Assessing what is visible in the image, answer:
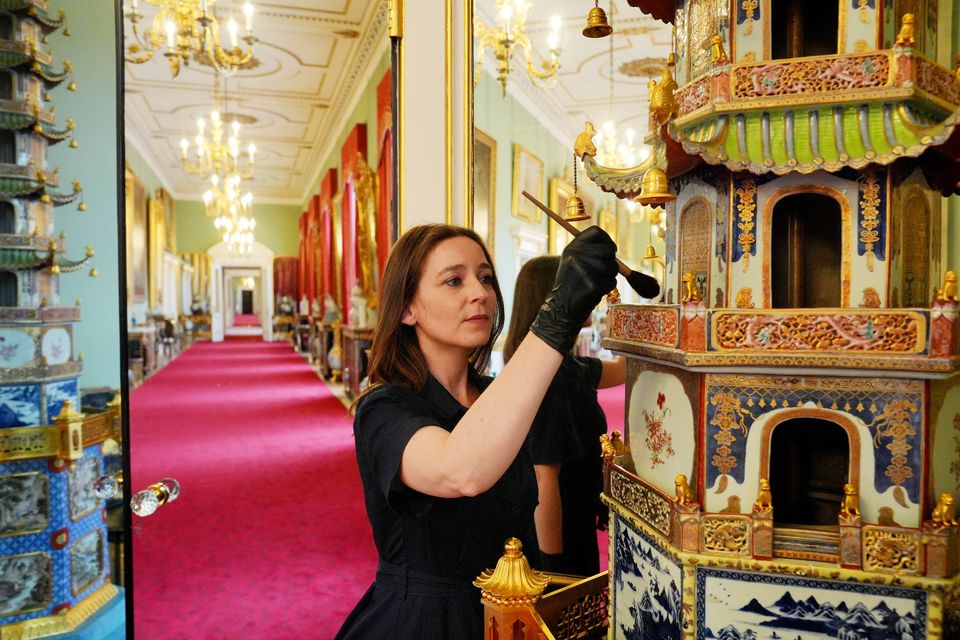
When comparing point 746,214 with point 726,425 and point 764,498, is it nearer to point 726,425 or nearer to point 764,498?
point 726,425

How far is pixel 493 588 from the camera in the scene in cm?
133

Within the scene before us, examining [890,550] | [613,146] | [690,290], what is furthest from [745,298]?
[613,146]

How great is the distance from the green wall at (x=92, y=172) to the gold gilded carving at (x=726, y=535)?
2040 mm

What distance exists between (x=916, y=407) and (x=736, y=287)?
440mm

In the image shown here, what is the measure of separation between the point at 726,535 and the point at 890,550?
0.32m

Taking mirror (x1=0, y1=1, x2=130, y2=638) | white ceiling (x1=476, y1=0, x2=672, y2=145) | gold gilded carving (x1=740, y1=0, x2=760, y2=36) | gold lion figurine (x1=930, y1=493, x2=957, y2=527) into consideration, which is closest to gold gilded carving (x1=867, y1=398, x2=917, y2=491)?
gold lion figurine (x1=930, y1=493, x2=957, y2=527)

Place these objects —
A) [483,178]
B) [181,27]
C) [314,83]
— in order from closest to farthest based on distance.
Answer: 1. [483,178]
2. [181,27]
3. [314,83]

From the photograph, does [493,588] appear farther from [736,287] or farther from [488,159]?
[488,159]

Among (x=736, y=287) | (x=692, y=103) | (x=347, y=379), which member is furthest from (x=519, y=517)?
(x=347, y=379)

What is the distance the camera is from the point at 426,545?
4.50 ft

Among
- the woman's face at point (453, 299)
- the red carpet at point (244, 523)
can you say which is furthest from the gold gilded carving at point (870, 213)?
the red carpet at point (244, 523)

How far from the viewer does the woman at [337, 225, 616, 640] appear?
1.16m

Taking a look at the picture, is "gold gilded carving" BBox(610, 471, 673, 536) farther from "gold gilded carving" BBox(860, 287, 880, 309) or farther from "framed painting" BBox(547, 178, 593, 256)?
"framed painting" BBox(547, 178, 593, 256)

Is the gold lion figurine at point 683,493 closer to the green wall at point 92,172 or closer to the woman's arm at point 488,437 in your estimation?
the woman's arm at point 488,437
